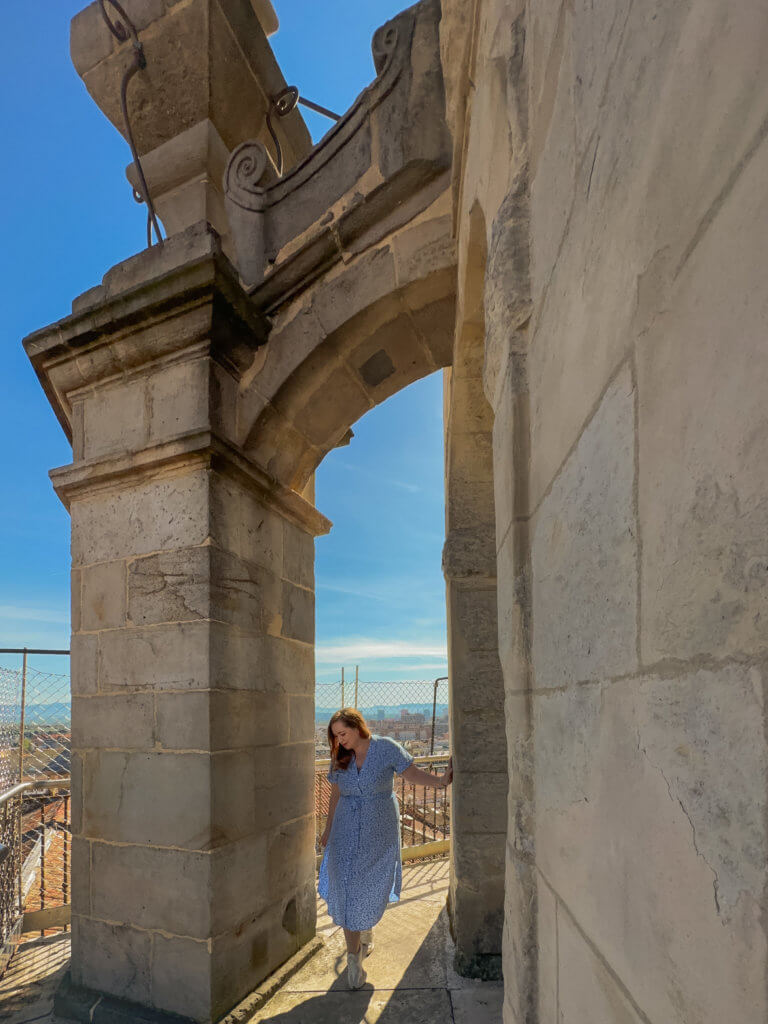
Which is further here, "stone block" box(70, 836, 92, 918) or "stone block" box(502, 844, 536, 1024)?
"stone block" box(70, 836, 92, 918)

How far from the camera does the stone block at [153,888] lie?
2.33 m

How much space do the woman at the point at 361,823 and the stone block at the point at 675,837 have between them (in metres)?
2.28

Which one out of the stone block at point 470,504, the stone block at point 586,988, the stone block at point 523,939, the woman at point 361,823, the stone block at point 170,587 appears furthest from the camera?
the stone block at point 470,504

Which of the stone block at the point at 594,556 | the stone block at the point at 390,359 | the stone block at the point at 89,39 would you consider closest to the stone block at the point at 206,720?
the stone block at the point at 390,359

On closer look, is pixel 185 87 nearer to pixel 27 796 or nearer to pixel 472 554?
pixel 472 554

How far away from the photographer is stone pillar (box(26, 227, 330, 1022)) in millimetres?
2396

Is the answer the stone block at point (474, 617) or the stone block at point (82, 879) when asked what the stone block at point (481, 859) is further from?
the stone block at point (82, 879)

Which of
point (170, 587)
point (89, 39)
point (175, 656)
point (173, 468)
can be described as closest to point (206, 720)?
point (175, 656)

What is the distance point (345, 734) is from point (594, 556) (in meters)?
2.49

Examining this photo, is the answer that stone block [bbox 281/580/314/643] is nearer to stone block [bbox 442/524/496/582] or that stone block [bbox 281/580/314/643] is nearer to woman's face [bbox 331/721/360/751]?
woman's face [bbox 331/721/360/751]

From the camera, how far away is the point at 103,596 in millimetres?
2738

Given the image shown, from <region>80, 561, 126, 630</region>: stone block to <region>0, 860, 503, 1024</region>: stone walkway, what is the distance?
164cm

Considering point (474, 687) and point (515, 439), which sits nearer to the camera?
point (515, 439)

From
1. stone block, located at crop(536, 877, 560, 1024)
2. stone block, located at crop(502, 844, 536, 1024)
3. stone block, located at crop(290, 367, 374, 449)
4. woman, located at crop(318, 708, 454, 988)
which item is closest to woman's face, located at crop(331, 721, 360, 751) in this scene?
woman, located at crop(318, 708, 454, 988)
